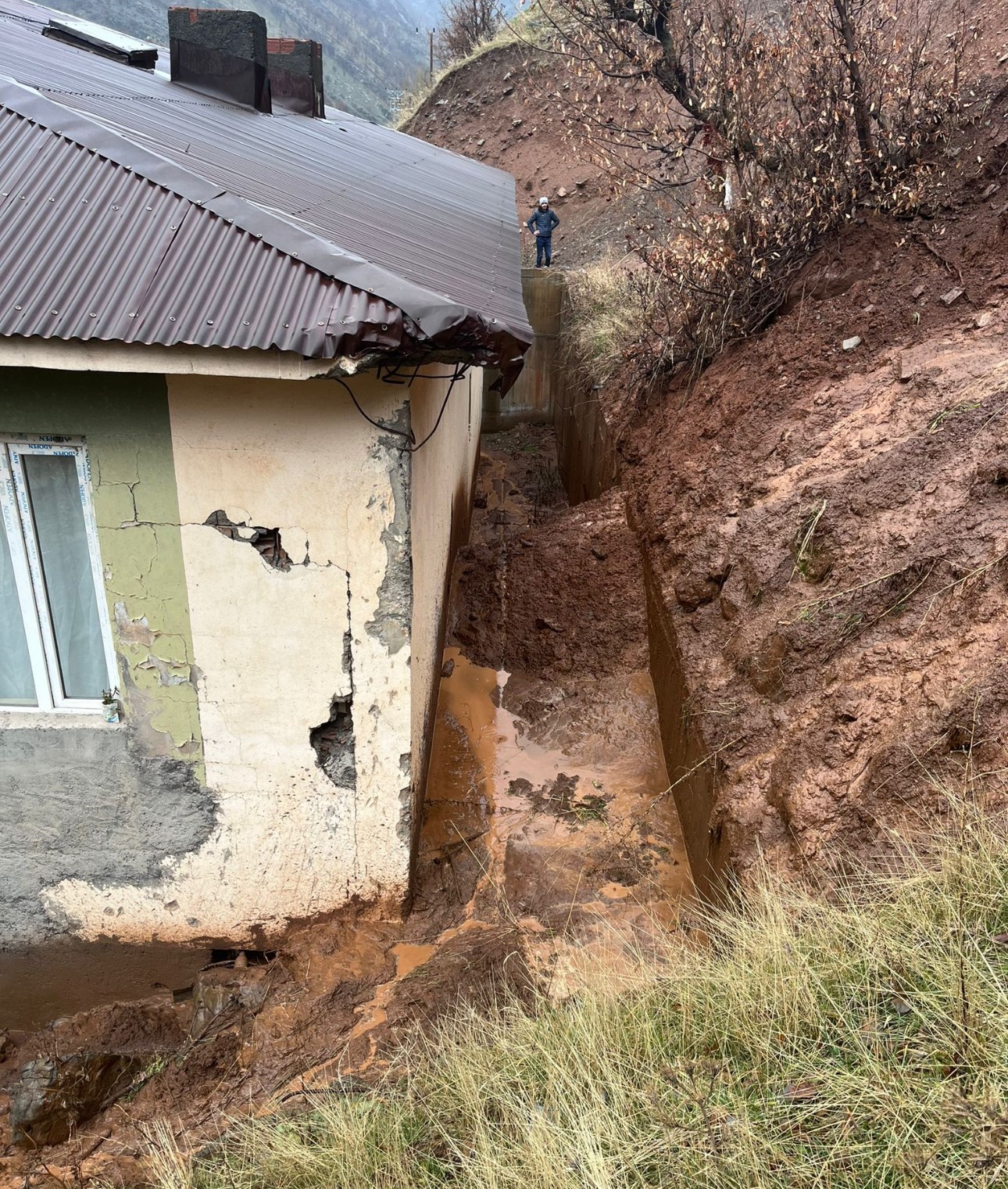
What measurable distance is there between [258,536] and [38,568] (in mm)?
1035

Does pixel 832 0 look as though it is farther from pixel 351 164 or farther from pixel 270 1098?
pixel 270 1098

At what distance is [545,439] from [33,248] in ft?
34.7

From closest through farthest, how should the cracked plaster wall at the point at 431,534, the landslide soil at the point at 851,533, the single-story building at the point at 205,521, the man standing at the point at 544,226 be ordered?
the single-story building at the point at 205,521 < the landslide soil at the point at 851,533 < the cracked plaster wall at the point at 431,534 < the man standing at the point at 544,226

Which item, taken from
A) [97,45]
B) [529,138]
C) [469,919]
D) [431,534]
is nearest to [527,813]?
[469,919]

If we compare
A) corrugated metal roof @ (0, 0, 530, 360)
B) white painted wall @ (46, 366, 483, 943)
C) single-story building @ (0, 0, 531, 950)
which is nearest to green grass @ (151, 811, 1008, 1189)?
white painted wall @ (46, 366, 483, 943)

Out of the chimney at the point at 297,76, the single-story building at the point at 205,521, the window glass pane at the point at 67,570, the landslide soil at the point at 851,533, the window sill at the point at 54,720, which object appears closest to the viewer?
the single-story building at the point at 205,521

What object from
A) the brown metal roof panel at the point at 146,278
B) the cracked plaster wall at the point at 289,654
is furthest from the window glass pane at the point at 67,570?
the brown metal roof panel at the point at 146,278

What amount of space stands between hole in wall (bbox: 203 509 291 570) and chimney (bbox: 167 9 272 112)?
5617 millimetres

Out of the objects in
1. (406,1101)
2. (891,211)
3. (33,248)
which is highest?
(891,211)

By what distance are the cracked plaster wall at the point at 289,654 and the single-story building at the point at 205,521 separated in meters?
0.01

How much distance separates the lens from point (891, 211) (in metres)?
6.44

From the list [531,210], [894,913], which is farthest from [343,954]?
[531,210]

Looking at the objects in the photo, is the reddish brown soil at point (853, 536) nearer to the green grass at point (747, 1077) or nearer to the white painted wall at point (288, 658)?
the green grass at point (747, 1077)

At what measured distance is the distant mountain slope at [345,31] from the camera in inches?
1976
